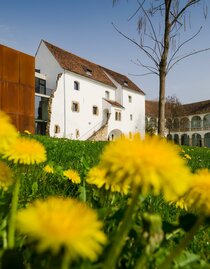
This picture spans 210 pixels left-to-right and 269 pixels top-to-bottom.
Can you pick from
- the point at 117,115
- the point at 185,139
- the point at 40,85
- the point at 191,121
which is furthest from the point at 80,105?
the point at 185,139

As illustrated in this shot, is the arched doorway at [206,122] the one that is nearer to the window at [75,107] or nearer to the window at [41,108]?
the window at [75,107]

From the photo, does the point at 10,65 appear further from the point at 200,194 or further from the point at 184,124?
the point at 184,124

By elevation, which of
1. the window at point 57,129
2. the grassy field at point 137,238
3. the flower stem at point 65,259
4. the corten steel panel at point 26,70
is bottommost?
the grassy field at point 137,238

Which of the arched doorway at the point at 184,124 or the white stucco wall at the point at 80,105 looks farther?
the arched doorway at the point at 184,124

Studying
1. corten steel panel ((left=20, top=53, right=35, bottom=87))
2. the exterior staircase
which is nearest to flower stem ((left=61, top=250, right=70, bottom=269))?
corten steel panel ((left=20, top=53, right=35, bottom=87))

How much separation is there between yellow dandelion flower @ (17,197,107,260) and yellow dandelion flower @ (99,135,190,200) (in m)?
0.09

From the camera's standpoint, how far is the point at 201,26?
34.6ft

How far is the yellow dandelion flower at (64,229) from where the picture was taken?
40cm

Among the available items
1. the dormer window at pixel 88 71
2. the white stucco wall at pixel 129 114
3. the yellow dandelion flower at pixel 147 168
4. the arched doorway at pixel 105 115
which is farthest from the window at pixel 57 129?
the yellow dandelion flower at pixel 147 168

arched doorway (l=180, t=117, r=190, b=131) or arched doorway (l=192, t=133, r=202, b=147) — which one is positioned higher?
arched doorway (l=180, t=117, r=190, b=131)

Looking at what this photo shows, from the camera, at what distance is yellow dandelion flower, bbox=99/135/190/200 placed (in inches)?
20.1

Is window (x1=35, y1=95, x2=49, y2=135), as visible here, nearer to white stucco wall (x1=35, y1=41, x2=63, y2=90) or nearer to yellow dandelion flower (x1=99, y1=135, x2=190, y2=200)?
white stucco wall (x1=35, y1=41, x2=63, y2=90)

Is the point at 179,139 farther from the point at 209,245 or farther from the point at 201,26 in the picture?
the point at 209,245

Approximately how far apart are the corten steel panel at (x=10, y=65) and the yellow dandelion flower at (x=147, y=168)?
10345 mm
